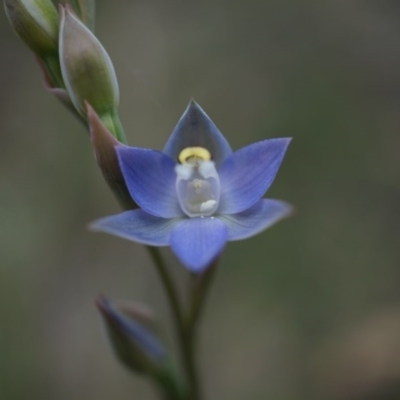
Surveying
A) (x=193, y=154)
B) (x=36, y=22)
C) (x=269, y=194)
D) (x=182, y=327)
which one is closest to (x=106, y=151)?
(x=193, y=154)

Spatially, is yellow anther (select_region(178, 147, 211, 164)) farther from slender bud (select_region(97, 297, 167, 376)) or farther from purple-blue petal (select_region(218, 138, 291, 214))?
slender bud (select_region(97, 297, 167, 376))

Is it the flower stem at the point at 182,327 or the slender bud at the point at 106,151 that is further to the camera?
the flower stem at the point at 182,327

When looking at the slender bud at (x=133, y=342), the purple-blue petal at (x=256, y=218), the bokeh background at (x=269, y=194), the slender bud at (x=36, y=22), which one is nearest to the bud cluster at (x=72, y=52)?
the slender bud at (x=36, y=22)

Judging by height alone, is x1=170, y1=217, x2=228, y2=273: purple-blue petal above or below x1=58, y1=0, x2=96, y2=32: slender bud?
below

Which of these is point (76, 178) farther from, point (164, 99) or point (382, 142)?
point (382, 142)

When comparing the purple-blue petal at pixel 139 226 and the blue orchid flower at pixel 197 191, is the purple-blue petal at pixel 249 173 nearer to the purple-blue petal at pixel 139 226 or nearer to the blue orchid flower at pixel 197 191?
the blue orchid flower at pixel 197 191

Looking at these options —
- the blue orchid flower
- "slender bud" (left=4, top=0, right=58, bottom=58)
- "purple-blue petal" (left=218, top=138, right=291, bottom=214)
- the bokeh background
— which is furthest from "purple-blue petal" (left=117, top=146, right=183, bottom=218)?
the bokeh background

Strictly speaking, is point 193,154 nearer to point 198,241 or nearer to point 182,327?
point 198,241
